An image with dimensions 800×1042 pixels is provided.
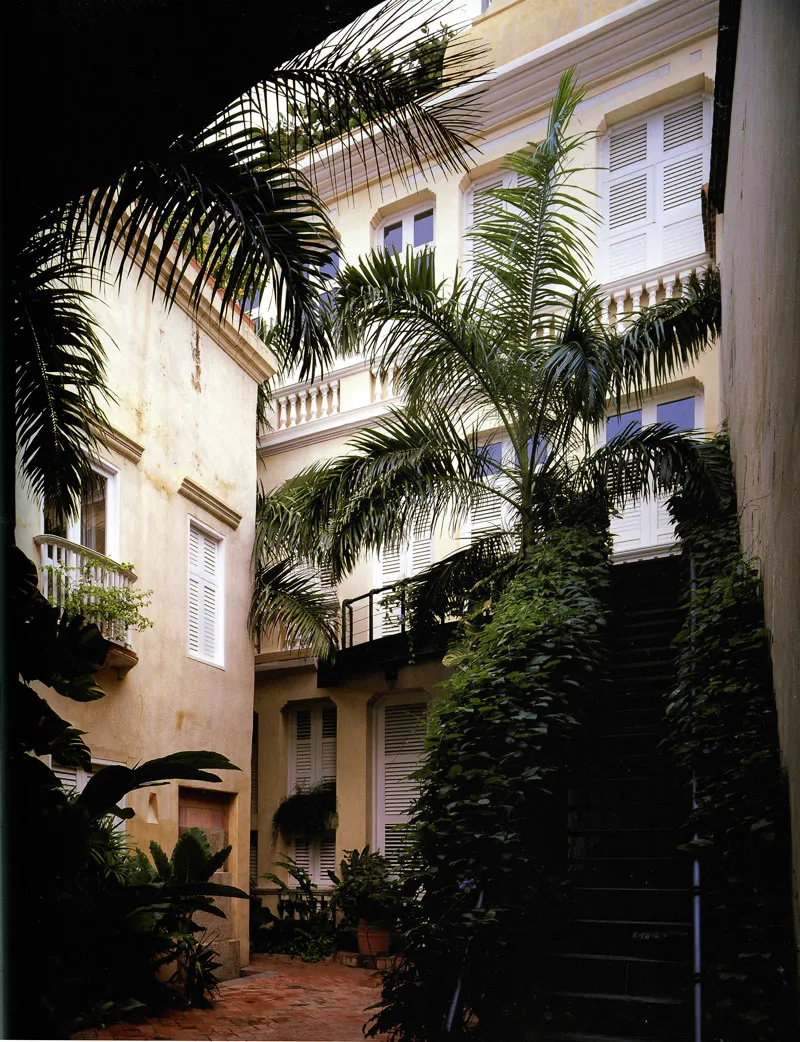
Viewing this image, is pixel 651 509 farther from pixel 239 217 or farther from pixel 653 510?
pixel 239 217

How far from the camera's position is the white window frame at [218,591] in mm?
8891

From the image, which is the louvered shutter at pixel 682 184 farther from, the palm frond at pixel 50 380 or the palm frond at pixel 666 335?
the palm frond at pixel 50 380

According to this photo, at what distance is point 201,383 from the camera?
30.9ft

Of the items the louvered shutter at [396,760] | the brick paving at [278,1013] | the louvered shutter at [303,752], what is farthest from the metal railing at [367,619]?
the brick paving at [278,1013]

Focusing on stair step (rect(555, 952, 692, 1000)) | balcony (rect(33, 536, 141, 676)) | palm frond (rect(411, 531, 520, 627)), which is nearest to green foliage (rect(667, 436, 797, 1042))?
stair step (rect(555, 952, 692, 1000))

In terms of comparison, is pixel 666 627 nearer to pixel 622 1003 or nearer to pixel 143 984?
pixel 622 1003

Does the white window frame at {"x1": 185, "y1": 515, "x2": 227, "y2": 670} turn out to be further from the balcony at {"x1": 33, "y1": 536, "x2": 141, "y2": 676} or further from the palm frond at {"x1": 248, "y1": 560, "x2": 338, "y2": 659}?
the balcony at {"x1": 33, "y1": 536, "x2": 141, "y2": 676}

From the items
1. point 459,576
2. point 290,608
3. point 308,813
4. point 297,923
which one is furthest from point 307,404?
point 297,923

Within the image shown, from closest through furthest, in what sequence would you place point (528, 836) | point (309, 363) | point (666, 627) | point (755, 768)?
point (755, 768), point (309, 363), point (528, 836), point (666, 627)

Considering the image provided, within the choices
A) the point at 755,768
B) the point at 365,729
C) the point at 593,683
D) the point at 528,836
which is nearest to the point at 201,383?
the point at 365,729

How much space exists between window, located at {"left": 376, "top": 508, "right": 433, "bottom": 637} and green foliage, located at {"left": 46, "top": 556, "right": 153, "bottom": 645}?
12.5ft

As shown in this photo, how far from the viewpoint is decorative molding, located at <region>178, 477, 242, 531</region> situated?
8992mm

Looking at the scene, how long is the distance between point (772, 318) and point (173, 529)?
18.8ft

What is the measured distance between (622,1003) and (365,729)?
22.3 ft
